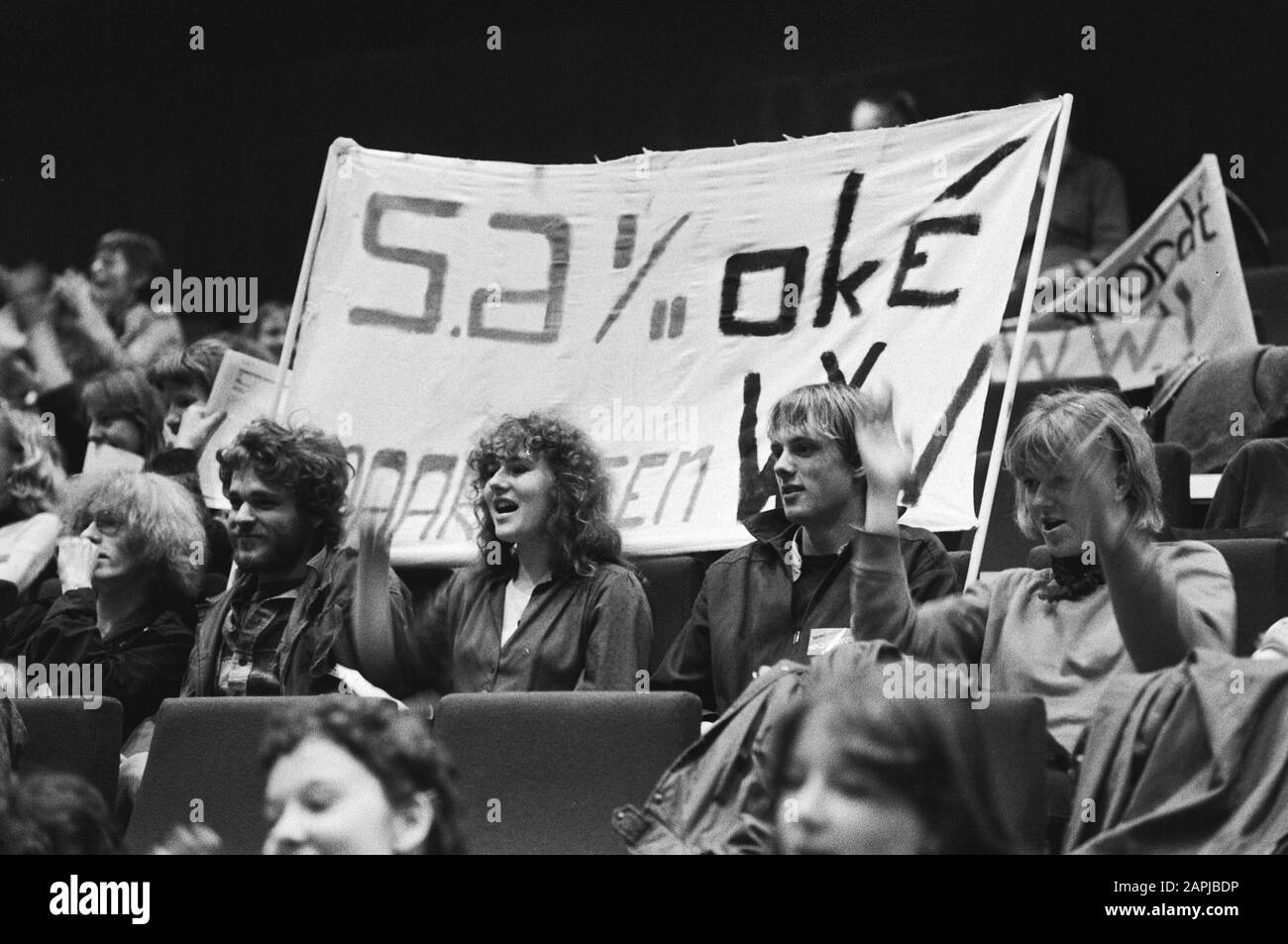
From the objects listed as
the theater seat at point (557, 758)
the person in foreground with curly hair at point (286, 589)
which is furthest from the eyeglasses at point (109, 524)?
the theater seat at point (557, 758)

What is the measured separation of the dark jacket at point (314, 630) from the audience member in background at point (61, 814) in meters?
1.02

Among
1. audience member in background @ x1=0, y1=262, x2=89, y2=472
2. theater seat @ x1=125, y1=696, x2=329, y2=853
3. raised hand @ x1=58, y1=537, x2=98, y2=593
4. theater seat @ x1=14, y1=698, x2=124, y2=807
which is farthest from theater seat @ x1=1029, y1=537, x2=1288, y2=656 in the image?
audience member in background @ x1=0, y1=262, x2=89, y2=472

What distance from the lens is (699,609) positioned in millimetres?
3213

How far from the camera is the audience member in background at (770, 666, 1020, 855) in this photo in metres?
1.45

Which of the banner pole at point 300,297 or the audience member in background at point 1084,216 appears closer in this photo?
the banner pole at point 300,297

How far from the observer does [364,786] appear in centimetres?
191

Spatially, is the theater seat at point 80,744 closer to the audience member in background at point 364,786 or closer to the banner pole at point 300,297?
the audience member in background at point 364,786

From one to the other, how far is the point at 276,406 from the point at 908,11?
237 centimetres

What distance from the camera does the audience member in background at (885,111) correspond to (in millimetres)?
4789

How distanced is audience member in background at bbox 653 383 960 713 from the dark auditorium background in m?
2.24

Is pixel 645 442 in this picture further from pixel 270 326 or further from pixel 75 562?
pixel 270 326

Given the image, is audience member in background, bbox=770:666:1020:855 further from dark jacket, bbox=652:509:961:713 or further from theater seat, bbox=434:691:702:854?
dark jacket, bbox=652:509:961:713

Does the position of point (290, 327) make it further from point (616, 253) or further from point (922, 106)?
point (922, 106)

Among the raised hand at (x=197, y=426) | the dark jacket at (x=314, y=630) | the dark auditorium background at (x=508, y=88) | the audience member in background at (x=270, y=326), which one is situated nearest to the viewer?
the dark jacket at (x=314, y=630)
